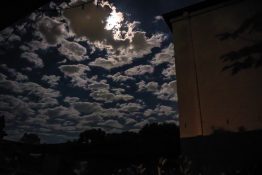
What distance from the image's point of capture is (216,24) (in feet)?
39.0

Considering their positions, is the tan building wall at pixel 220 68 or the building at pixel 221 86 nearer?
the building at pixel 221 86

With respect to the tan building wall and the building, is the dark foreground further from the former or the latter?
the tan building wall

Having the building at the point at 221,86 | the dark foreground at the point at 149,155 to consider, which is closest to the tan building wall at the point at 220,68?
the building at the point at 221,86

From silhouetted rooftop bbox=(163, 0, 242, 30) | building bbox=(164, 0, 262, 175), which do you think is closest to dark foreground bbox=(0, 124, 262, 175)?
building bbox=(164, 0, 262, 175)

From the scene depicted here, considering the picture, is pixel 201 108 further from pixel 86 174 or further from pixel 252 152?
pixel 86 174

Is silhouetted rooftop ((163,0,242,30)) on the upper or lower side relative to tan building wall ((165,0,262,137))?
upper

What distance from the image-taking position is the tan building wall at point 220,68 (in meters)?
9.85

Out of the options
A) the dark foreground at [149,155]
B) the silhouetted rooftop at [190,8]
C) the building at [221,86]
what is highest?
the silhouetted rooftop at [190,8]

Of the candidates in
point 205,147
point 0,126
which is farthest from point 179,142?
point 0,126

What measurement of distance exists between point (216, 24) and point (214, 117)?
458 centimetres

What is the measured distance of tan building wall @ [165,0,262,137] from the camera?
9852mm

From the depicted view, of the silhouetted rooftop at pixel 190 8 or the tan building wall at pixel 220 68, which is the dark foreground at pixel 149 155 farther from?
the silhouetted rooftop at pixel 190 8

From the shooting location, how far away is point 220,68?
35.4 feet

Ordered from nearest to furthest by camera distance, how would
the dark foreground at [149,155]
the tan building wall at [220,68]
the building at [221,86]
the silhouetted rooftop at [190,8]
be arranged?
1. the dark foreground at [149,155]
2. the building at [221,86]
3. the tan building wall at [220,68]
4. the silhouetted rooftop at [190,8]
